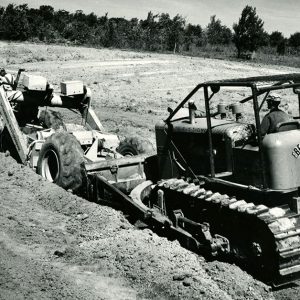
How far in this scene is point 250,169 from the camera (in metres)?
6.16

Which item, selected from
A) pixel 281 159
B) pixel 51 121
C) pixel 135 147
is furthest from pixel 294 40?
pixel 281 159

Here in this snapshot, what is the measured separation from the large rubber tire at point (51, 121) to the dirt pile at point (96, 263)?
3.53 meters

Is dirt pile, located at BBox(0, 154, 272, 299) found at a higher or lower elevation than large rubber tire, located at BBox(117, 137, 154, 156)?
lower

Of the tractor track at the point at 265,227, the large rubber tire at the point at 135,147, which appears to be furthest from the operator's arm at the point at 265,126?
the large rubber tire at the point at 135,147

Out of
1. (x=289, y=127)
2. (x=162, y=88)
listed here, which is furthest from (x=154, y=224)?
(x=162, y=88)

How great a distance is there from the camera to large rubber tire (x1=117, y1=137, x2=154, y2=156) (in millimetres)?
10023

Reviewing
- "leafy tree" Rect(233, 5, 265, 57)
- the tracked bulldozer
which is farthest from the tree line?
the tracked bulldozer

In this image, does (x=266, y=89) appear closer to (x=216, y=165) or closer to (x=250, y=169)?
(x=250, y=169)

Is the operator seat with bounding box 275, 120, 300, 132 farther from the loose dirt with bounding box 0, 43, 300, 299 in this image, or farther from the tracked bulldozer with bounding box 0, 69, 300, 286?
the loose dirt with bounding box 0, 43, 300, 299

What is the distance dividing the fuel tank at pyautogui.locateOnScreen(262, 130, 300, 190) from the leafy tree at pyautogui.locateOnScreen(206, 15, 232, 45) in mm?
58198

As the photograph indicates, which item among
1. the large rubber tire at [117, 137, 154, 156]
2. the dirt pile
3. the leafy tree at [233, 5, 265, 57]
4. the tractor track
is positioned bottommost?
the dirt pile

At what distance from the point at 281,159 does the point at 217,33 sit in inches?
2575

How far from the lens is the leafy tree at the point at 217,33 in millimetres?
64825

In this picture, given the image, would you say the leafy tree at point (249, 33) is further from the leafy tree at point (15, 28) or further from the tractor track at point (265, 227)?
the tractor track at point (265, 227)
